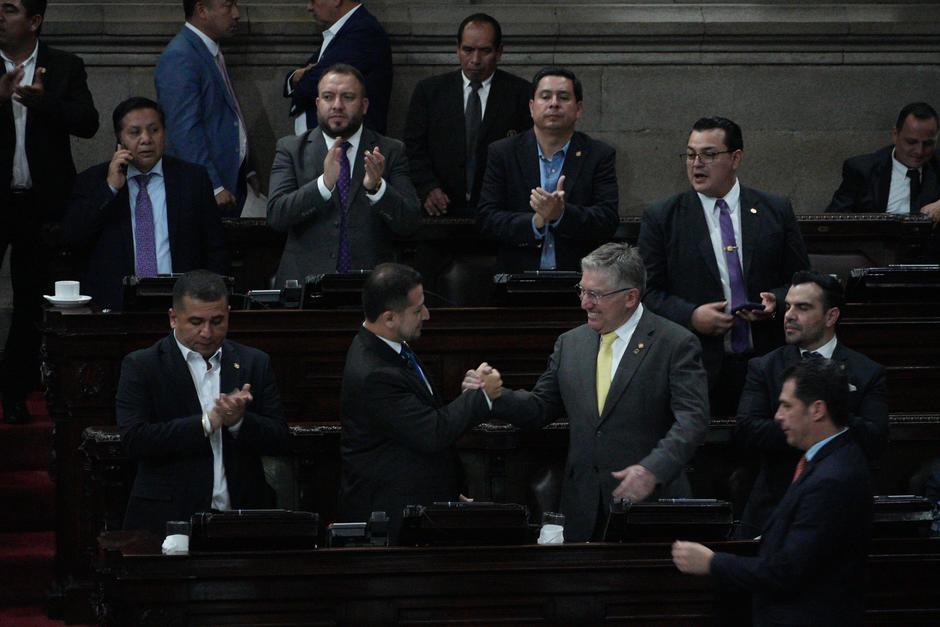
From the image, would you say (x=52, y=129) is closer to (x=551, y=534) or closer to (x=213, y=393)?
(x=213, y=393)

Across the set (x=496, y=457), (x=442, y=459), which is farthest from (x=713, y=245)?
(x=442, y=459)

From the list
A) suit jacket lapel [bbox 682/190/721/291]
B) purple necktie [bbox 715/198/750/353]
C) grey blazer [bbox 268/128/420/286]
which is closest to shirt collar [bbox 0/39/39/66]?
grey blazer [bbox 268/128/420/286]

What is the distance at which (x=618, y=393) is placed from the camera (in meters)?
4.83

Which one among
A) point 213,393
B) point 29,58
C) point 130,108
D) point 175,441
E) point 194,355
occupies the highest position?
point 29,58

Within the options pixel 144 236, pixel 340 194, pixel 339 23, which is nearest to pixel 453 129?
pixel 339 23

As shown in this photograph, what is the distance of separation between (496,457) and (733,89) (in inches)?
136

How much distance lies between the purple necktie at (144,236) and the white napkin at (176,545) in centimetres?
197

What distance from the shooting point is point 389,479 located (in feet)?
15.5

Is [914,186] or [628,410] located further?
[914,186]

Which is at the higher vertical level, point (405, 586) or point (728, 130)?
point (728, 130)

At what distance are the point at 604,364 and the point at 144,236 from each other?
2.04 m

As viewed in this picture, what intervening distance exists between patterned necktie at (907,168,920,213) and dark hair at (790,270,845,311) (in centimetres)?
227

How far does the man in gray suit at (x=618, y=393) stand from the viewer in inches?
189

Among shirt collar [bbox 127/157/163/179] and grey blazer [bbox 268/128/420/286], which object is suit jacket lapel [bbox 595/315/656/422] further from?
shirt collar [bbox 127/157/163/179]
